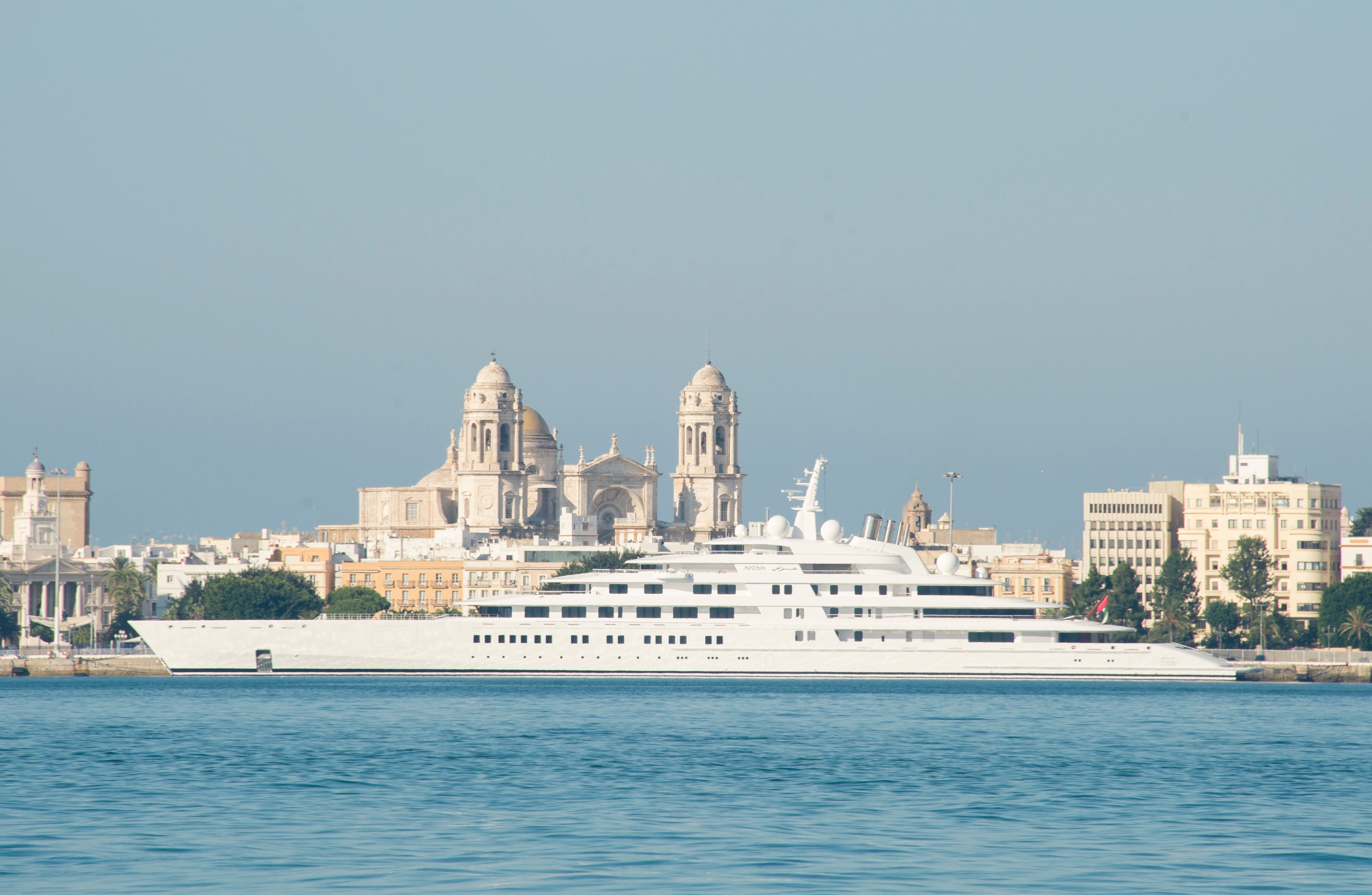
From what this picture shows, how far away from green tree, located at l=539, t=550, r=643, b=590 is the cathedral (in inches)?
687

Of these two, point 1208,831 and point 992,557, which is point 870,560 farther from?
point 992,557

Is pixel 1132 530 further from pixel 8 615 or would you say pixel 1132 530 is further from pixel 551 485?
pixel 8 615

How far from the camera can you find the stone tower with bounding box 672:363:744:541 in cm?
15362

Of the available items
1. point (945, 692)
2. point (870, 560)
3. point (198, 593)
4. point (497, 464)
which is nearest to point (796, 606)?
point (870, 560)

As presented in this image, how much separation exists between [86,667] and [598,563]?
36155 millimetres

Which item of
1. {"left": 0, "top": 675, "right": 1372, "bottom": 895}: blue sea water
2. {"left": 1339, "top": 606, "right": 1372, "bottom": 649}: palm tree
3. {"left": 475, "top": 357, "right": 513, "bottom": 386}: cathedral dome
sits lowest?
{"left": 0, "top": 675, "right": 1372, "bottom": 895}: blue sea water

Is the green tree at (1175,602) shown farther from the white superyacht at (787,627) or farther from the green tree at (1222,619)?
the white superyacht at (787,627)

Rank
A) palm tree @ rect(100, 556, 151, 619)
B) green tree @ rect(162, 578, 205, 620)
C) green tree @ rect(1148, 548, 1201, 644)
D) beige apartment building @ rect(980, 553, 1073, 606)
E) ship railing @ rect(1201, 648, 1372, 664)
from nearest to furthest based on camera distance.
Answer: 1. ship railing @ rect(1201, 648, 1372, 664)
2. green tree @ rect(1148, 548, 1201, 644)
3. green tree @ rect(162, 578, 205, 620)
4. palm tree @ rect(100, 556, 151, 619)
5. beige apartment building @ rect(980, 553, 1073, 606)

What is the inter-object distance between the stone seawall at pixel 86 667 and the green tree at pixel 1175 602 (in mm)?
47766

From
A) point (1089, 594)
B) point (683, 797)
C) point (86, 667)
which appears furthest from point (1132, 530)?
point (683, 797)

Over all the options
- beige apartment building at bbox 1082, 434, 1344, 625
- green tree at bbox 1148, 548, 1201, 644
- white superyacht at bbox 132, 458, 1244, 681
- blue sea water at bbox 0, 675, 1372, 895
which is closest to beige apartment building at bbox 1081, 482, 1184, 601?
beige apartment building at bbox 1082, 434, 1344, 625

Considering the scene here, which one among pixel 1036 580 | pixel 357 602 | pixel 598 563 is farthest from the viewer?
pixel 1036 580

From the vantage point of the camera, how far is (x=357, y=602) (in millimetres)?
119125

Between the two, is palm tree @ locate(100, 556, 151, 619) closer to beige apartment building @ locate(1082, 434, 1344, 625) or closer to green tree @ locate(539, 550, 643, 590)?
green tree @ locate(539, 550, 643, 590)
